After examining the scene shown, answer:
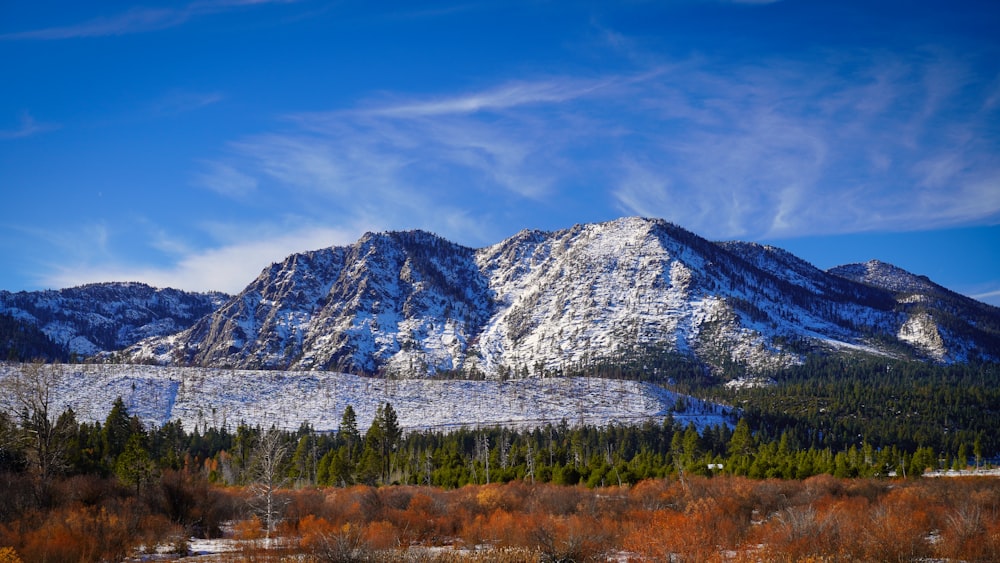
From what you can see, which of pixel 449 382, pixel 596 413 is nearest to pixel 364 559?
pixel 596 413

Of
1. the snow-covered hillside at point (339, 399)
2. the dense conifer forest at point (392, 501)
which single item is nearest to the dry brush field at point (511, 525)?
the dense conifer forest at point (392, 501)

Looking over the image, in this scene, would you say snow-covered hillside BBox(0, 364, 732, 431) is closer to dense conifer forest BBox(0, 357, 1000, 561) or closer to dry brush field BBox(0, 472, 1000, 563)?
dense conifer forest BBox(0, 357, 1000, 561)

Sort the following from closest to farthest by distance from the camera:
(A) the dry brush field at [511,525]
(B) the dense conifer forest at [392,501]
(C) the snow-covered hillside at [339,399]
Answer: (A) the dry brush field at [511,525] → (B) the dense conifer forest at [392,501] → (C) the snow-covered hillside at [339,399]

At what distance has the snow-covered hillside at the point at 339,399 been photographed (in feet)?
466

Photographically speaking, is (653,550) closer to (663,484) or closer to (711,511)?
(711,511)

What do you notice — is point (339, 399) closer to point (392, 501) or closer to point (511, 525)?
point (392, 501)

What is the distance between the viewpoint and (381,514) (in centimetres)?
3566

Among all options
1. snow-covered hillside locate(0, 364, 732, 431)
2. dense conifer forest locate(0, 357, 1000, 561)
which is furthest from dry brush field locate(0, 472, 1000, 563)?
A: snow-covered hillside locate(0, 364, 732, 431)

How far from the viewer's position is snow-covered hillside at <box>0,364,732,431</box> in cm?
14212

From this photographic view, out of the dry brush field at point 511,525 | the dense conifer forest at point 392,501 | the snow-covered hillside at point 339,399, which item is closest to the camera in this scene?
the dry brush field at point 511,525

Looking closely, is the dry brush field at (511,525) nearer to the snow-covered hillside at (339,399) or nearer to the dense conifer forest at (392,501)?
the dense conifer forest at (392,501)

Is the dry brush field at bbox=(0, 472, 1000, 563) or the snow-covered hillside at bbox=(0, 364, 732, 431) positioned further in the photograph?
the snow-covered hillside at bbox=(0, 364, 732, 431)

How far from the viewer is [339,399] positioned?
538 feet

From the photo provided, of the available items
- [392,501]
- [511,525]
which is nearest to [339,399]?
[392,501]
